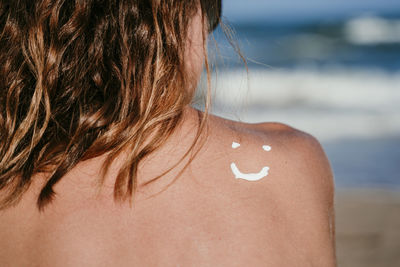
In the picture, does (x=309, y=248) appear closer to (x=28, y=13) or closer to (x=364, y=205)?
(x=28, y=13)

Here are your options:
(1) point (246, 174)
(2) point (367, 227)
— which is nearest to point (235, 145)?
(1) point (246, 174)

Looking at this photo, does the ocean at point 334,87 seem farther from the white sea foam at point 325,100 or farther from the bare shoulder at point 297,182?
the bare shoulder at point 297,182

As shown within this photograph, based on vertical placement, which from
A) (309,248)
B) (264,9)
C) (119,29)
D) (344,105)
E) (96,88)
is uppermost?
(119,29)

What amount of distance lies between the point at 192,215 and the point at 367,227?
10.7 ft

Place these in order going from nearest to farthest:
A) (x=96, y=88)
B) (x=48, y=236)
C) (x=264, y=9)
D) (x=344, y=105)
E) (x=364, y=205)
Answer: (x=48, y=236) → (x=96, y=88) → (x=364, y=205) → (x=344, y=105) → (x=264, y=9)

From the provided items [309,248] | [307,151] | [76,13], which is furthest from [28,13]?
[309,248]

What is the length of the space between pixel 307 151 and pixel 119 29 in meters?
0.57

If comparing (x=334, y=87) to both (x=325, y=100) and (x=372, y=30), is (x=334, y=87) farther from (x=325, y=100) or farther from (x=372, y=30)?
(x=372, y=30)

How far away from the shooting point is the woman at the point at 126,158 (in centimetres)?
108

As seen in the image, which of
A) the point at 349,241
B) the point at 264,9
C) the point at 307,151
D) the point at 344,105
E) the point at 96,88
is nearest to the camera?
the point at 96,88

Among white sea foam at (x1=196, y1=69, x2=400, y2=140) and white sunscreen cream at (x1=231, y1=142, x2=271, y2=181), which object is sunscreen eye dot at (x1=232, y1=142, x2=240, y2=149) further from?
white sea foam at (x1=196, y1=69, x2=400, y2=140)

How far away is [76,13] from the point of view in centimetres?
114

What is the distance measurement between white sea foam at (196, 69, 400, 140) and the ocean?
1 centimetres

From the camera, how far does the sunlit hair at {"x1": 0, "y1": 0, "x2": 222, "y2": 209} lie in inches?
43.9
